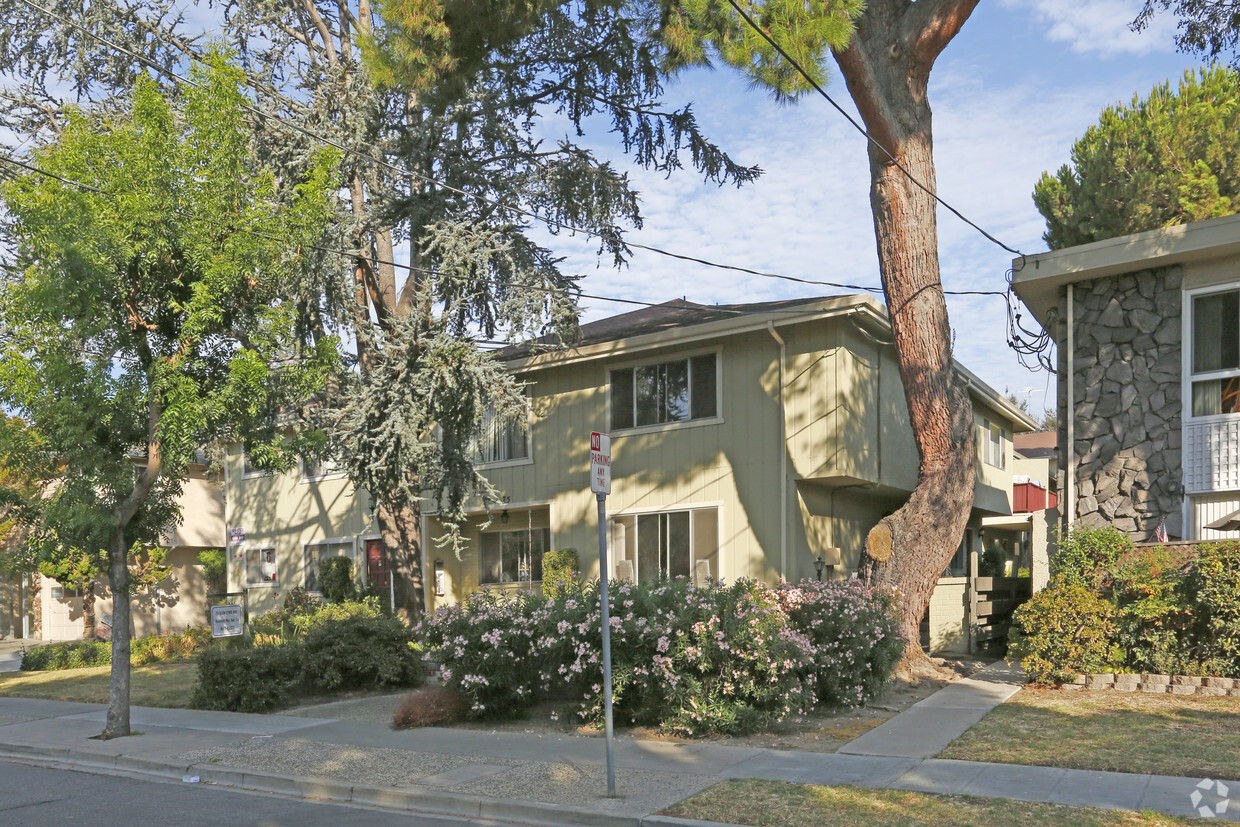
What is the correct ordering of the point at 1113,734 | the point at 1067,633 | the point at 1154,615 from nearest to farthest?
the point at 1113,734
the point at 1154,615
the point at 1067,633

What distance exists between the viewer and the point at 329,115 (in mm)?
19562

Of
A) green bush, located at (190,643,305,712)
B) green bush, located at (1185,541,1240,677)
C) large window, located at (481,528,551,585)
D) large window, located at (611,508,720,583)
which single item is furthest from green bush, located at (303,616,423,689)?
green bush, located at (1185,541,1240,677)

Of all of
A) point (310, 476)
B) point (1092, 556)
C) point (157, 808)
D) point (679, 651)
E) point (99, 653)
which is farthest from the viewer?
point (310, 476)

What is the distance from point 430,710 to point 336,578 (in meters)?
12.4

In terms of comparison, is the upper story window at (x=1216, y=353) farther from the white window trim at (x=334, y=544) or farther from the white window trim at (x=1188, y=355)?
the white window trim at (x=334, y=544)

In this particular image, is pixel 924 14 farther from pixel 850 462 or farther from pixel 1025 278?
pixel 850 462

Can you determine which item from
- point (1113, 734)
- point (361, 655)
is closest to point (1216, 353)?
point (1113, 734)

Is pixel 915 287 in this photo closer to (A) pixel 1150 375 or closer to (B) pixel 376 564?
(A) pixel 1150 375

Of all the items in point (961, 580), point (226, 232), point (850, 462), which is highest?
point (226, 232)

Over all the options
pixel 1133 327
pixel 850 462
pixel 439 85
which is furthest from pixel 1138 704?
pixel 439 85

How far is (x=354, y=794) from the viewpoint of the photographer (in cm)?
877

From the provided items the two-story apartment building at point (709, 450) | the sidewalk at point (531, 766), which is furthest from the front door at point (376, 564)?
the sidewalk at point (531, 766)

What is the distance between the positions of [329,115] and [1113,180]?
2120cm

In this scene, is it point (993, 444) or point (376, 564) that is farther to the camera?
point (993, 444)
